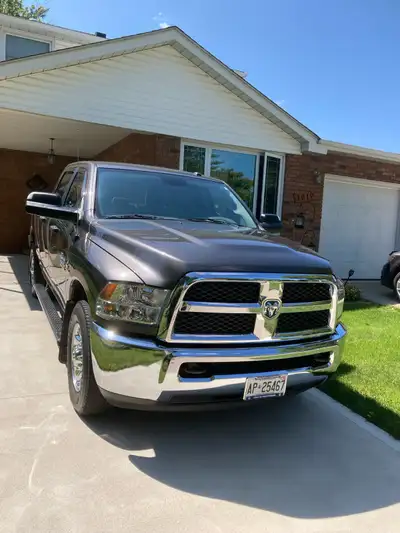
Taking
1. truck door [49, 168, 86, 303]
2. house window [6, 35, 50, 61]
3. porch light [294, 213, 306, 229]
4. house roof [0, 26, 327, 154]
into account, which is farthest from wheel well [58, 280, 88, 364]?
house window [6, 35, 50, 61]

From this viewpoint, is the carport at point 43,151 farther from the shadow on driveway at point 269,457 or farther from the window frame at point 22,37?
the shadow on driveway at point 269,457

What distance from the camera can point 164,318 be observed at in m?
2.71

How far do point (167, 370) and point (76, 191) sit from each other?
2627 millimetres

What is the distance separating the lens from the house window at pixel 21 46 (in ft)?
45.8

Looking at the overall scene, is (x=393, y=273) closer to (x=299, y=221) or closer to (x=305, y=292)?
(x=299, y=221)

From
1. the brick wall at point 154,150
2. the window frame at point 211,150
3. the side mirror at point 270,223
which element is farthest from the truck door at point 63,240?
the window frame at point 211,150

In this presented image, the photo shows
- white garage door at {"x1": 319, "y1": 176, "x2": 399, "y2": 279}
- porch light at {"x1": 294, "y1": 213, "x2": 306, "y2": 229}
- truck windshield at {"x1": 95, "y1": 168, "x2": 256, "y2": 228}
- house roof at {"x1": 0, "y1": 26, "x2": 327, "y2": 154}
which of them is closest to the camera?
truck windshield at {"x1": 95, "y1": 168, "x2": 256, "y2": 228}

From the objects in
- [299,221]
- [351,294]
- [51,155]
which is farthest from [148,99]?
[51,155]

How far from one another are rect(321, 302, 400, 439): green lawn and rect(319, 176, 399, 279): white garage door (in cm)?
494

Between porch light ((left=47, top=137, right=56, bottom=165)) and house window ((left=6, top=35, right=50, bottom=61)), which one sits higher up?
house window ((left=6, top=35, right=50, bottom=61))

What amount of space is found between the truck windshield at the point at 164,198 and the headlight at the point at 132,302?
120 centimetres

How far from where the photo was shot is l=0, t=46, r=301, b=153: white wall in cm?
821

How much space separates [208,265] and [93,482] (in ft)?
4.77

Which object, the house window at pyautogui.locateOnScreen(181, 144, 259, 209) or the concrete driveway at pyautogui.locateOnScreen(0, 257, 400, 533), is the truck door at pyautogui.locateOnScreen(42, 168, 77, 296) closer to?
the concrete driveway at pyautogui.locateOnScreen(0, 257, 400, 533)
